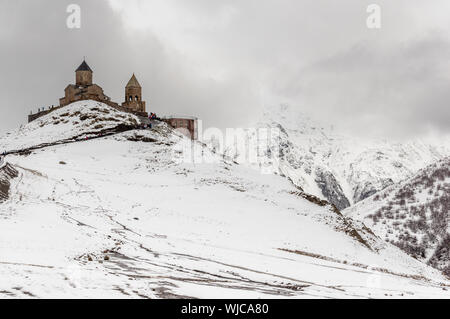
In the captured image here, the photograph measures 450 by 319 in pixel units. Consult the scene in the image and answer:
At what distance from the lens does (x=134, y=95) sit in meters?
104

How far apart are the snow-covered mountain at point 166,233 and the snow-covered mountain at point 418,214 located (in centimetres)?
6158

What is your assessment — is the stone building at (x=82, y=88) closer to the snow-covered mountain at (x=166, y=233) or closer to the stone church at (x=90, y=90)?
the stone church at (x=90, y=90)

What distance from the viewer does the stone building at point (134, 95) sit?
10212 centimetres

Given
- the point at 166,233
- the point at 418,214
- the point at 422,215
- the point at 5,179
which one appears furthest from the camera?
the point at 418,214

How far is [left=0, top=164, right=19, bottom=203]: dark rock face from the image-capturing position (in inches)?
1249

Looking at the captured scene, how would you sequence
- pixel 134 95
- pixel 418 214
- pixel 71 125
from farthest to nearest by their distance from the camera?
pixel 418 214, pixel 134 95, pixel 71 125

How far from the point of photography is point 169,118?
3875 inches

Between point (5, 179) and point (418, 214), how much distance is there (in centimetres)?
11791

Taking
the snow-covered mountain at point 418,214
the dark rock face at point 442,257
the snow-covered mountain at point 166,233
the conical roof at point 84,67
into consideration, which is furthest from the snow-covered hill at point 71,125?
the snow-covered mountain at point 418,214

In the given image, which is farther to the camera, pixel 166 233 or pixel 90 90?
pixel 90 90

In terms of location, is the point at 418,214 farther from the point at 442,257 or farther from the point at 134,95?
the point at 134,95

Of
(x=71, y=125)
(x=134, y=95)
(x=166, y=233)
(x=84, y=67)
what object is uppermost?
(x=84, y=67)

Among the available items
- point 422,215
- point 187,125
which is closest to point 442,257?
point 422,215

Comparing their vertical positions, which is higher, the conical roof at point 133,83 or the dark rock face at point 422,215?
the conical roof at point 133,83
